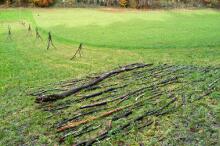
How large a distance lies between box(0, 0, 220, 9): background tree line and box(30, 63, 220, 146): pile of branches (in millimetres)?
42534

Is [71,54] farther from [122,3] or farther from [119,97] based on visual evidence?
[122,3]

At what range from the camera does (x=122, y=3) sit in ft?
205

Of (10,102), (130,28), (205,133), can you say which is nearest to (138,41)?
(130,28)

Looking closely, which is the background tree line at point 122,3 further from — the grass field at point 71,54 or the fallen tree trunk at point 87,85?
the fallen tree trunk at point 87,85

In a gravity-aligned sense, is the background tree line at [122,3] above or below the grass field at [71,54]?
above

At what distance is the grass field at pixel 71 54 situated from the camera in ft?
41.7

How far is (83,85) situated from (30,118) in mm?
3457

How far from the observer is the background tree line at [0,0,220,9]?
59500 millimetres

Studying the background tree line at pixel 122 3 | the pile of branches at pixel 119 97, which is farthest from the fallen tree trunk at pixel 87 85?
the background tree line at pixel 122 3

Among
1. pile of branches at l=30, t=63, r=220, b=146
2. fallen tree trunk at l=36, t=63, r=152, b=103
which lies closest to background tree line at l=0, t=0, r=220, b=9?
fallen tree trunk at l=36, t=63, r=152, b=103

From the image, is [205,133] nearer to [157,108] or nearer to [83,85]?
[157,108]

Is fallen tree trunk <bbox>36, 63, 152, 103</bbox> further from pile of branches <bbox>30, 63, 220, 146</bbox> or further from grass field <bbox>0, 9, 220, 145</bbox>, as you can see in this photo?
grass field <bbox>0, 9, 220, 145</bbox>

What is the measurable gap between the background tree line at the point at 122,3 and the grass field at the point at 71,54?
63.2 feet

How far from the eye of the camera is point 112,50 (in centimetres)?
2520
